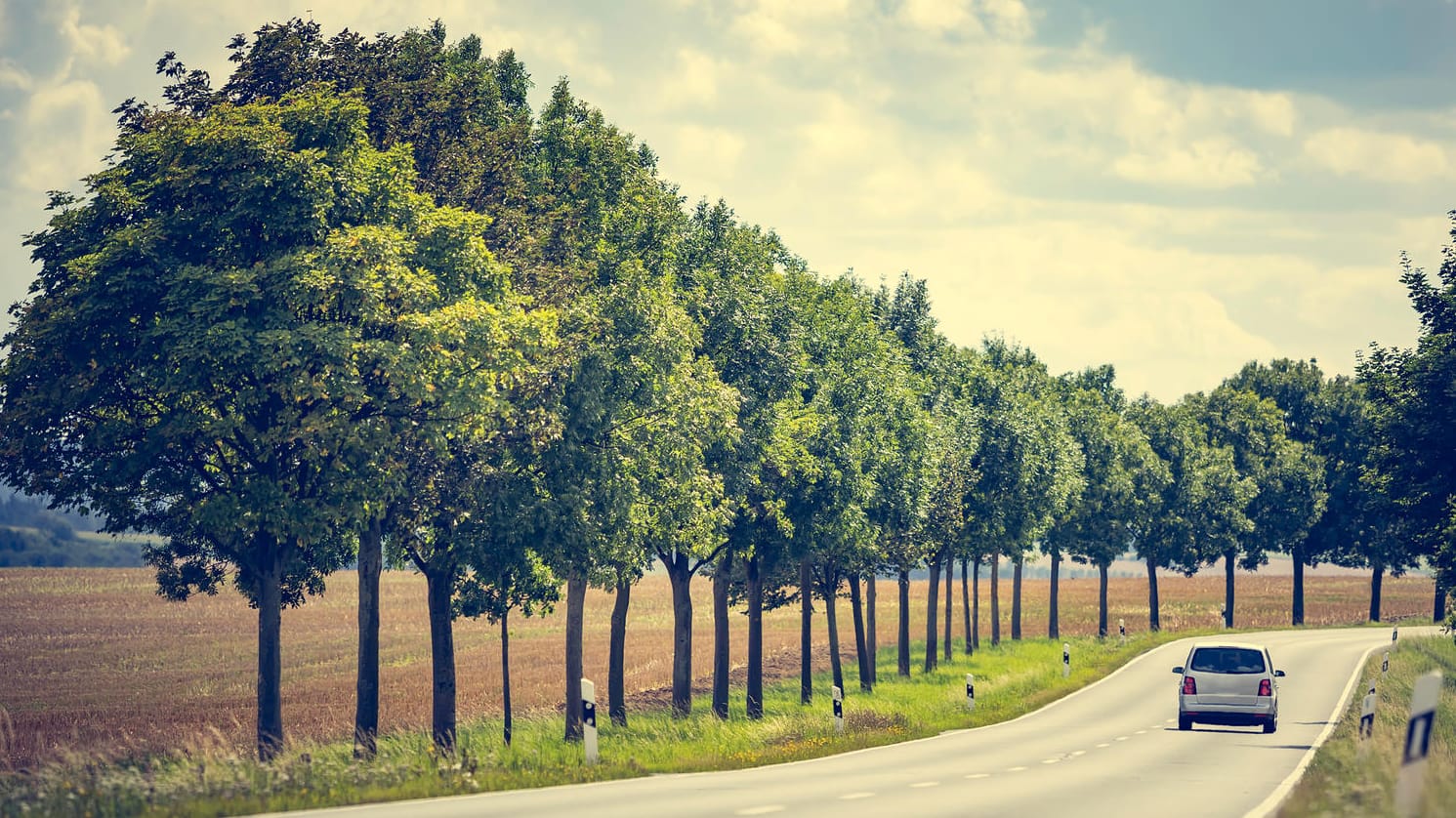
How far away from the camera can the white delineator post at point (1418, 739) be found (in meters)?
10.0

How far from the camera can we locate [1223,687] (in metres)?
28.2

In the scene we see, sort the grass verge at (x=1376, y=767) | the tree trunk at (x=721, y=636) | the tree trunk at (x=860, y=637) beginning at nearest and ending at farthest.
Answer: the grass verge at (x=1376, y=767) → the tree trunk at (x=721, y=636) → the tree trunk at (x=860, y=637)

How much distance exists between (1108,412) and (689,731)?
5105 centimetres

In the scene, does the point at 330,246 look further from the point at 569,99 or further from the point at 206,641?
the point at 206,641

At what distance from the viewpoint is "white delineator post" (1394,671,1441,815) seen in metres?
10.0

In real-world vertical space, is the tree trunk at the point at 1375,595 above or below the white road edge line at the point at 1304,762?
below

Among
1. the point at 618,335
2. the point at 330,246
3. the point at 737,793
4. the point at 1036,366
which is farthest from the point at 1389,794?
the point at 1036,366

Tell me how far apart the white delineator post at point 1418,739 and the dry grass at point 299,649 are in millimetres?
13446

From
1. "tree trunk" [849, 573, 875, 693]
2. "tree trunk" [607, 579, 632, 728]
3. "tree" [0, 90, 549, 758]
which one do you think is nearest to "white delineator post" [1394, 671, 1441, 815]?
"tree" [0, 90, 549, 758]

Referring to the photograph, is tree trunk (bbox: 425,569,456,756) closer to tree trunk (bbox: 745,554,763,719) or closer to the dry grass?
the dry grass

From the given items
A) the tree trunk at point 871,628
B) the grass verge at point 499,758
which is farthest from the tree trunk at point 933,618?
the grass verge at point 499,758

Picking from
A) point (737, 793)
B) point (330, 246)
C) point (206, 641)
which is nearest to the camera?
point (737, 793)

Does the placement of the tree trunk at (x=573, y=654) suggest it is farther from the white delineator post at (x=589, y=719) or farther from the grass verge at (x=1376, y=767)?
the grass verge at (x=1376, y=767)

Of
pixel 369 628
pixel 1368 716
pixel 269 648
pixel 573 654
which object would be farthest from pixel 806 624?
pixel 269 648
